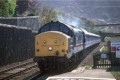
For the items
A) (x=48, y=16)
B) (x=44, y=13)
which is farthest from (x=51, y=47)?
(x=44, y=13)

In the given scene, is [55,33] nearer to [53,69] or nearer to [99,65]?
[53,69]

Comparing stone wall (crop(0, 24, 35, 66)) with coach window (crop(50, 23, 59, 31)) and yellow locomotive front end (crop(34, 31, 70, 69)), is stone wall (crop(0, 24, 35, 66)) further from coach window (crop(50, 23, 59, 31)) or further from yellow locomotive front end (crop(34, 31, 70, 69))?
yellow locomotive front end (crop(34, 31, 70, 69))

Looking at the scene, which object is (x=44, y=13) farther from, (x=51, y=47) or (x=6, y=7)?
(x=51, y=47)

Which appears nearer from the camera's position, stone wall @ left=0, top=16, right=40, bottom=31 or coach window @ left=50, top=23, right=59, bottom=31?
coach window @ left=50, top=23, right=59, bottom=31

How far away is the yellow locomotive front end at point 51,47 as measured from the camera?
69.1ft

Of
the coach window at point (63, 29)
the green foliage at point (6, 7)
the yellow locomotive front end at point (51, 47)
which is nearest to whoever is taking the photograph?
the yellow locomotive front end at point (51, 47)

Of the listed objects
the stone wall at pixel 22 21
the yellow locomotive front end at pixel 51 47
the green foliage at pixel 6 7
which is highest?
the green foliage at pixel 6 7

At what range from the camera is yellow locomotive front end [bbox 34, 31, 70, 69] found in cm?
2105

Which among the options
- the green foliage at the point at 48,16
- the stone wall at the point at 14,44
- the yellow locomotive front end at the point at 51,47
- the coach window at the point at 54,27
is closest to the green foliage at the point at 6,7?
the stone wall at the point at 14,44

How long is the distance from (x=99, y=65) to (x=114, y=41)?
2066mm

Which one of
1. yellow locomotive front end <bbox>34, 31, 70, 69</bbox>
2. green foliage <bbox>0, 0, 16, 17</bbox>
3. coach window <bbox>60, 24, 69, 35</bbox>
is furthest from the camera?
green foliage <bbox>0, 0, 16, 17</bbox>

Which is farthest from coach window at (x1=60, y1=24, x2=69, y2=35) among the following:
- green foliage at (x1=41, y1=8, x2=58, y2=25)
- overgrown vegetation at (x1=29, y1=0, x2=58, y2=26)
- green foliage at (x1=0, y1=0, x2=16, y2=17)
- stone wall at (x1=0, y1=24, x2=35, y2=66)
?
green foliage at (x1=41, y1=8, x2=58, y2=25)

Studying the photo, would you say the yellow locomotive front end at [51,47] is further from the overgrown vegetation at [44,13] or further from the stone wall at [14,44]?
the overgrown vegetation at [44,13]

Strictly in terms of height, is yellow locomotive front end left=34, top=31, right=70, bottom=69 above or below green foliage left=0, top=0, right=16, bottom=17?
below
